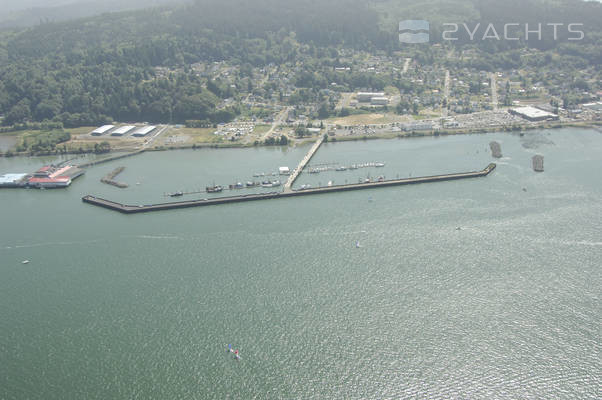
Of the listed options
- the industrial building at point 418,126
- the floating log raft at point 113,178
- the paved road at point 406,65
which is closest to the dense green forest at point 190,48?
the paved road at point 406,65

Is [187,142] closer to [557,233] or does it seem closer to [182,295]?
[182,295]

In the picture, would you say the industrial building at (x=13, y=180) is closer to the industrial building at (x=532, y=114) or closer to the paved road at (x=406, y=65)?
the industrial building at (x=532, y=114)

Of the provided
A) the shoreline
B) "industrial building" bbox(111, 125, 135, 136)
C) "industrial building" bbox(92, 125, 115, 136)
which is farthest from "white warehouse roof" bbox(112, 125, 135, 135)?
the shoreline

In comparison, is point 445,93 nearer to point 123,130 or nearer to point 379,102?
point 379,102

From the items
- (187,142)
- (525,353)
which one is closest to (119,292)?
(525,353)

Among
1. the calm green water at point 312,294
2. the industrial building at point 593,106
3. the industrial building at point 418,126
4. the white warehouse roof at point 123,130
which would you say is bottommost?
the calm green water at point 312,294

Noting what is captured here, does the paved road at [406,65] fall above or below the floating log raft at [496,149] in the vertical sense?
Answer: above

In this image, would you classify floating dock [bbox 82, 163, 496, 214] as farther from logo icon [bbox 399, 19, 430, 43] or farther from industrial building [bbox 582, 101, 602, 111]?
logo icon [bbox 399, 19, 430, 43]
